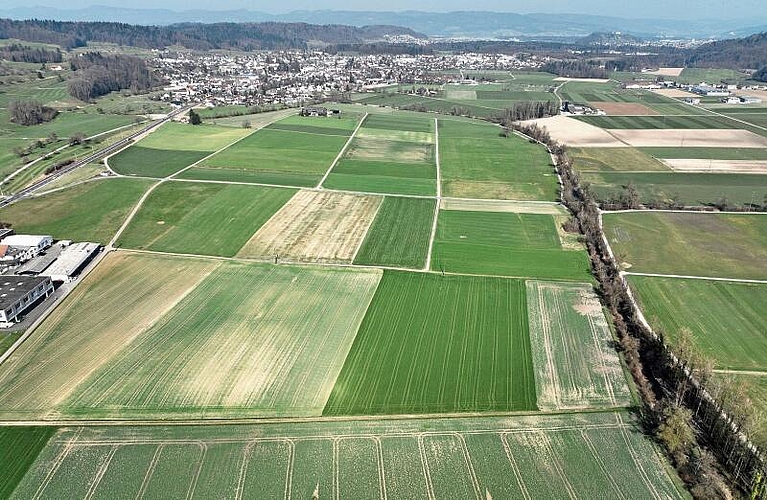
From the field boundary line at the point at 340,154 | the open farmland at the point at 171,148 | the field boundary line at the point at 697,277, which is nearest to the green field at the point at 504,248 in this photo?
the field boundary line at the point at 697,277

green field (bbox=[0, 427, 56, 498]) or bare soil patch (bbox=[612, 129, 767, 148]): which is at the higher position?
green field (bbox=[0, 427, 56, 498])

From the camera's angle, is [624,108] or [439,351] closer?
[439,351]

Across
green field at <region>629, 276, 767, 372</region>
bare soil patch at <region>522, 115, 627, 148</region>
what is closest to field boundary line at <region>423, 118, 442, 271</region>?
green field at <region>629, 276, 767, 372</region>

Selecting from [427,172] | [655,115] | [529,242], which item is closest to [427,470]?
[529,242]

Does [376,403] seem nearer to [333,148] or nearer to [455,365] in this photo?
[455,365]

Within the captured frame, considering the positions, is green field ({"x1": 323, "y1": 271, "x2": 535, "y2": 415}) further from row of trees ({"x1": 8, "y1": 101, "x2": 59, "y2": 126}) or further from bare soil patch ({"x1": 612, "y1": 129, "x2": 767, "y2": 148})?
row of trees ({"x1": 8, "y1": 101, "x2": 59, "y2": 126})

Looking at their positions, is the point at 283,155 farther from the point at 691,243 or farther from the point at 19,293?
the point at 691,243

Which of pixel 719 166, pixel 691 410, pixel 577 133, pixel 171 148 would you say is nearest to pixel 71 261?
pixel 171 148
